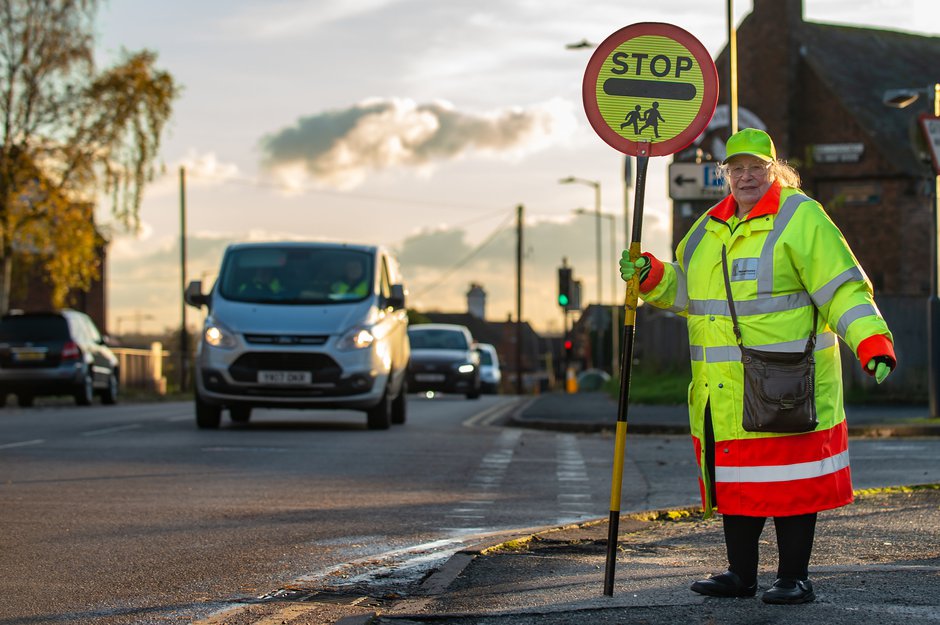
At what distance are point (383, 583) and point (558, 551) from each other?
1.15 meters

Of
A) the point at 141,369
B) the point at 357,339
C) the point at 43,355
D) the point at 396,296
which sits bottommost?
the point at 141,369

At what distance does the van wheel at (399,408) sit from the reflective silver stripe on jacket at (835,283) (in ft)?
45.4

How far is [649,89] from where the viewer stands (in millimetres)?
6730

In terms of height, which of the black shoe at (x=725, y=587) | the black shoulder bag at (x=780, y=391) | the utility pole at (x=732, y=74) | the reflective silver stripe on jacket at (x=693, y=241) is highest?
the utility pole at (x=732, y=74)

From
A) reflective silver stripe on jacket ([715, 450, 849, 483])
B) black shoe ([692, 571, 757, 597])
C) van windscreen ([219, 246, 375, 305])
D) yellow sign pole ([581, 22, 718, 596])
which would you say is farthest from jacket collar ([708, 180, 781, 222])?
van windscreen ([219, 246, 375, 305])

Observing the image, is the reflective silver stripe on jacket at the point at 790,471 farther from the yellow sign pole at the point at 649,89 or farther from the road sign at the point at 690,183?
the road sign at the point at 690,183

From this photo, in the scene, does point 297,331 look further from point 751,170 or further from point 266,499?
point 751,170

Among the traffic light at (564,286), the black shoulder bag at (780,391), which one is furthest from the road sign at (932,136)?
the traffic light at (564,286)

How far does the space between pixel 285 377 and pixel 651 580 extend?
11.1m

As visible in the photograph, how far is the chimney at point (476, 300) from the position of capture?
138m

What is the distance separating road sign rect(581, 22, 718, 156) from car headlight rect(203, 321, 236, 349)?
10.9 meters

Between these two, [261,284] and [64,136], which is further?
[64,136]

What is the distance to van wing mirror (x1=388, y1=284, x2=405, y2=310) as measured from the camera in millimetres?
18359

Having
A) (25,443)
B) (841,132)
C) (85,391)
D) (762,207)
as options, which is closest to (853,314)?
(762,207)
